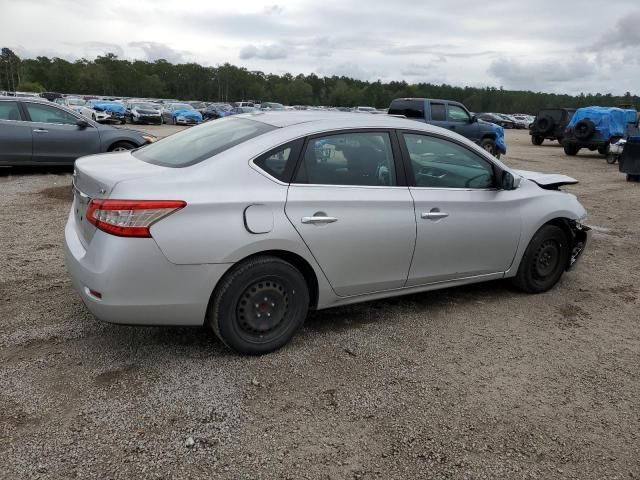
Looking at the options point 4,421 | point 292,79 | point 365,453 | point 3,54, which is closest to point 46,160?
point 4,421

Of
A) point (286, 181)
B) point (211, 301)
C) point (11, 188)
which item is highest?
point (286, 181)

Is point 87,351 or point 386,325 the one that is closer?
point 87,351

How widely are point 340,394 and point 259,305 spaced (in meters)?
0.75

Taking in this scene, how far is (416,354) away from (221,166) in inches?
71.2

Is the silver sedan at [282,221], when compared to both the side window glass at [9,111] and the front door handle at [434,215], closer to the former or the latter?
the front door handle at [434,215]

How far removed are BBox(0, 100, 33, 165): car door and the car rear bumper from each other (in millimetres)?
7888

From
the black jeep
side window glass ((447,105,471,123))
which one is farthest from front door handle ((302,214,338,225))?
the black jeep

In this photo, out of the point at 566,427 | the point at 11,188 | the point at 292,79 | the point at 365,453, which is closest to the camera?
the point at 365,453

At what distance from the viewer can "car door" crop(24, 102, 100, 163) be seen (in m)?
9.99

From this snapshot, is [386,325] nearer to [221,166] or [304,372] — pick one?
[304,372]

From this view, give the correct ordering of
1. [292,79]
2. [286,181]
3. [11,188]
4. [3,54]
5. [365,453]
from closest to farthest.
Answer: [365,453] → [286,181] → [11,188] → [3,54] → [292,79]

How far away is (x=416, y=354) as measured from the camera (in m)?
3.67

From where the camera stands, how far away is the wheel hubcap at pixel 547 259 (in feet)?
15.8

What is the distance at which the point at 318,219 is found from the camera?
348 centimetres
